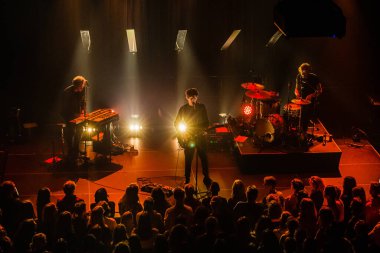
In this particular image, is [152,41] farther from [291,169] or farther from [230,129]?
[291,169]

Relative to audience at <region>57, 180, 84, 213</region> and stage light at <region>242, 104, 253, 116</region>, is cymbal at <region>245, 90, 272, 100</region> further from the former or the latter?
audience at <region>57, 180, 84, 213</region>

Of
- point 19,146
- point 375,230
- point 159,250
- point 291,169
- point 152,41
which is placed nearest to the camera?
point 159,250

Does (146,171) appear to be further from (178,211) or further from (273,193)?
→ (178,211)

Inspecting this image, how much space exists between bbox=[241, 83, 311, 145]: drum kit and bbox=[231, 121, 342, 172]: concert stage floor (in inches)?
6.3

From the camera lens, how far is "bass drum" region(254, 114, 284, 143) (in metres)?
10.6

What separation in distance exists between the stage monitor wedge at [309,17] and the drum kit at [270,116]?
16.4 feet

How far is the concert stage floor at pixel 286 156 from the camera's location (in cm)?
1035

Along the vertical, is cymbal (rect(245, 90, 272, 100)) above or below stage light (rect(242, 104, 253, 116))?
above

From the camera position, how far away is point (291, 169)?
412 inches

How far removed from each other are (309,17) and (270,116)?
5394mm

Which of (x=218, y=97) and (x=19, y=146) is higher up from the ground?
(x=218, y=97)

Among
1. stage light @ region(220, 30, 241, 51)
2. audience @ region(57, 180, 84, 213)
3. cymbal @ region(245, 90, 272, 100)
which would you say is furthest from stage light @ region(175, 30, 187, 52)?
audience @ region(57, 180, 84, 213)

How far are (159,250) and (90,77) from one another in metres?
8.26

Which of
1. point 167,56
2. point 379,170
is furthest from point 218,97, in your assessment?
point 379,170
